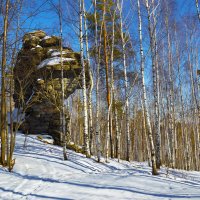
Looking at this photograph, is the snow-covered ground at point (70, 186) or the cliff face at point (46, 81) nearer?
the snow-covered ground at point (70, 186)

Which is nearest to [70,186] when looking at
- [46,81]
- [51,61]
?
[46,81]

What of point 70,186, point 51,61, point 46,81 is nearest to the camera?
point 70,186

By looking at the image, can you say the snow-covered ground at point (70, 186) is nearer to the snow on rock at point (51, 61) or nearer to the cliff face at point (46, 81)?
the cliff face at point (46, 81)

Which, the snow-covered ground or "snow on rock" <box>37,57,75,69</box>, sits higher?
"snow on rock" <box>37,57,75,69</box>

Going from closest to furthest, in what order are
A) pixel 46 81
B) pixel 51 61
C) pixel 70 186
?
pixel 70 186
pixel 46 81
pixel 51 61

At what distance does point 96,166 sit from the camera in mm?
10859

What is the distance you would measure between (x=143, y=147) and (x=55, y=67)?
76.1 feet

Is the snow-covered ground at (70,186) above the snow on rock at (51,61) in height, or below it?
below

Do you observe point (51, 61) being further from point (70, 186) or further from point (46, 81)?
point (70, 186)

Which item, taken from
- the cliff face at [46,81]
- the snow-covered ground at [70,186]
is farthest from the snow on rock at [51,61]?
the snow-covered ground at [70,186]

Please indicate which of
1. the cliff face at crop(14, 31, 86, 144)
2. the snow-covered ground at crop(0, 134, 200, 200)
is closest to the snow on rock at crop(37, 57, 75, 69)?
the cliff face at crop(14, 31, 86, 144)

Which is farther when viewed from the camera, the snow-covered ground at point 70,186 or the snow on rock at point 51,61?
the snow on rock at point 51,61

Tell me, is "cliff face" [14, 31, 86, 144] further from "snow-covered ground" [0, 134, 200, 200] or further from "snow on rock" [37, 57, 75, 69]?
"snow-covered ground" [0, 134, 200, 200]

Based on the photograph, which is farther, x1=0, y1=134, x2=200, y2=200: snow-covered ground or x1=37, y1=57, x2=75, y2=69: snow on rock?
x1=37, y1=57, x2=75, y2=69: snow on rock
